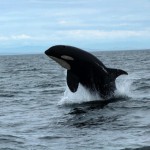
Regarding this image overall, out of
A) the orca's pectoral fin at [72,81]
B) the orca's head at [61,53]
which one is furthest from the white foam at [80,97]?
the orca's head at [61,53]

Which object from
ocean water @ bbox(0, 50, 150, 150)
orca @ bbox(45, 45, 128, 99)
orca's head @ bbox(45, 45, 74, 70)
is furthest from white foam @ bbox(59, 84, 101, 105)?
orca's head @ bbox(45, 45, 74, 70)

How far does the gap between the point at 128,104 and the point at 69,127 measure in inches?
168

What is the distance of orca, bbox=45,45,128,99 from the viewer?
1652cm

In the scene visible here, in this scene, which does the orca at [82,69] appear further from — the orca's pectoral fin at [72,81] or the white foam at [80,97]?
the white foam at [80,97]

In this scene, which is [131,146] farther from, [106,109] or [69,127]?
[106,109]

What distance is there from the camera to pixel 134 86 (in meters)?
23.4

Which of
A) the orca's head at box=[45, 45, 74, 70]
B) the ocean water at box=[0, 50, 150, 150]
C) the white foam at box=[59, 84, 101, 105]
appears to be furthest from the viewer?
the white foam at box=[59, 84, 101, 105]

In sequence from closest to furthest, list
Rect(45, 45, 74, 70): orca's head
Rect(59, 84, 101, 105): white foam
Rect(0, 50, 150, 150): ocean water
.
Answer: Rect(0, 50, 150, 150): ocean water, Rect(45, 45, 74, 70): orca's head, Rect(59, 84, 101, 105): white foam

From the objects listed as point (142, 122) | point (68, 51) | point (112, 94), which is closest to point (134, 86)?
point (112, 94)

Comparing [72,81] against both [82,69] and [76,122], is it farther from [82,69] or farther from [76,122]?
[76,122]

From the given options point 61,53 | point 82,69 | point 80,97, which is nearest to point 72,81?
point 82,69

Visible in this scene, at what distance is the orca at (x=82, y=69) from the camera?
16.5 m

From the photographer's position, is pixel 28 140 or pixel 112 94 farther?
pixel 112 94

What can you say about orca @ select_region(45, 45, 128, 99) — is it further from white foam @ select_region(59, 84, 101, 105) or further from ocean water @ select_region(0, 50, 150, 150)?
ocean water @ select_region(0, 50, 150, 150)
